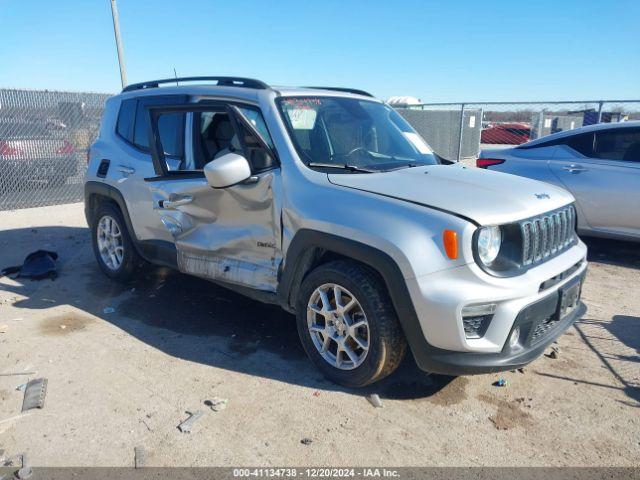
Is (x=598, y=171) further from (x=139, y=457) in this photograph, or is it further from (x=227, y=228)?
(x=139, y=457)

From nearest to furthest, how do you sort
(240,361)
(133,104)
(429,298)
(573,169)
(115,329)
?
(429,298) → (240,361) → (115,329) → (133,104) → (573,169)

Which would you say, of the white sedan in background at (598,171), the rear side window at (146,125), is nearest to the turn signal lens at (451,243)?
the rear side window at (146,125)

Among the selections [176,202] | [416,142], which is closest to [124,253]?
[176,202]

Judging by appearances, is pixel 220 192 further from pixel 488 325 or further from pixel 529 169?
pixel 529 169

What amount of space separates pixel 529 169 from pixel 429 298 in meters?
4.36

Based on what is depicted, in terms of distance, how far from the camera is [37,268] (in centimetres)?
590

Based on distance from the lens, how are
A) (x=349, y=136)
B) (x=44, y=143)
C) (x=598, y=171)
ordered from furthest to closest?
(x=44, y=143), (x=598, y=171), (x=349, y=136)

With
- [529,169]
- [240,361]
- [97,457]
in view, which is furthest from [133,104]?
[529,169]

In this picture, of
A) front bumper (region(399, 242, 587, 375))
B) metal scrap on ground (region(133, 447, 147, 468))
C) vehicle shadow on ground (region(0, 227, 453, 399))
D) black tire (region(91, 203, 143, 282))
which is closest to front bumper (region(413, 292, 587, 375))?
front bumper (region(399, 242, 587, 375))

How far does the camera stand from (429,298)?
2826 millimetres

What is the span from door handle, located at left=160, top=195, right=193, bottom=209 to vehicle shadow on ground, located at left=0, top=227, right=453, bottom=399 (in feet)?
3.23

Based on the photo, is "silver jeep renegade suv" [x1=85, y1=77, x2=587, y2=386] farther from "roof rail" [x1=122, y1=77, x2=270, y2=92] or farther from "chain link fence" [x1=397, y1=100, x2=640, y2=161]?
"chain link fence" [x1=397, y1=100, x2=640, y2=161]

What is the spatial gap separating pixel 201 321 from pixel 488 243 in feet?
8.73

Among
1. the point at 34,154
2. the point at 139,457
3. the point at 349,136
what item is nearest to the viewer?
the point at 139,457
